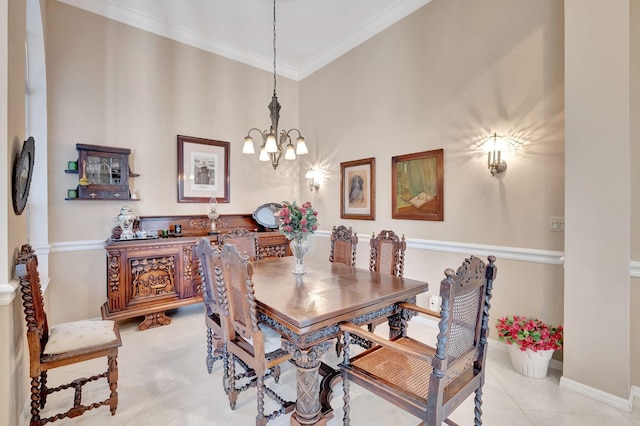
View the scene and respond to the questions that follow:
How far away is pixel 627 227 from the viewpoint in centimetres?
197

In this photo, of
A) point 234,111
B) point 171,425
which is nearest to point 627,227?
point 171,425

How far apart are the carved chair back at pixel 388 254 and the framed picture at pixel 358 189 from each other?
109 centimetres

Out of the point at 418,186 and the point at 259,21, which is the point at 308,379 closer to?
the point at 418,186

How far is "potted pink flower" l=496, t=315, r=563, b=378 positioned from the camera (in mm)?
2299

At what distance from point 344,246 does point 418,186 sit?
46.6 inches

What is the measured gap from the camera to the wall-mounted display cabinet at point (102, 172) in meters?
3.29

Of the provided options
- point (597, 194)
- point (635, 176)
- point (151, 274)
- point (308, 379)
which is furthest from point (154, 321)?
point (635, 176)

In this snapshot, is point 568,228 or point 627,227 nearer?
point 627,227

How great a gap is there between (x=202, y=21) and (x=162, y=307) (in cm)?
372

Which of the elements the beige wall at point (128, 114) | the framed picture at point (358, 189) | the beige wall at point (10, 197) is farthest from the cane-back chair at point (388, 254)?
the beige wall at point (10, 197)

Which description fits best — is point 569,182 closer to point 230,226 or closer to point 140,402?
point 140,402

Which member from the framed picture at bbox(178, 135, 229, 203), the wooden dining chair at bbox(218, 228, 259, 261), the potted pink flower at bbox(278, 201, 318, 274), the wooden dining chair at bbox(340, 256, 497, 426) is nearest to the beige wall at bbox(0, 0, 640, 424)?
the framed picture at bbox(178, 135, 229, 203)

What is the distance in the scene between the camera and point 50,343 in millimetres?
1817

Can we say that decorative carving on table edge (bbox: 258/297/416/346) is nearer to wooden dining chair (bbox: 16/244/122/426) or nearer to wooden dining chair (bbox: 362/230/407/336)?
wooden dining chair (bbox: 362/230/407/336)
